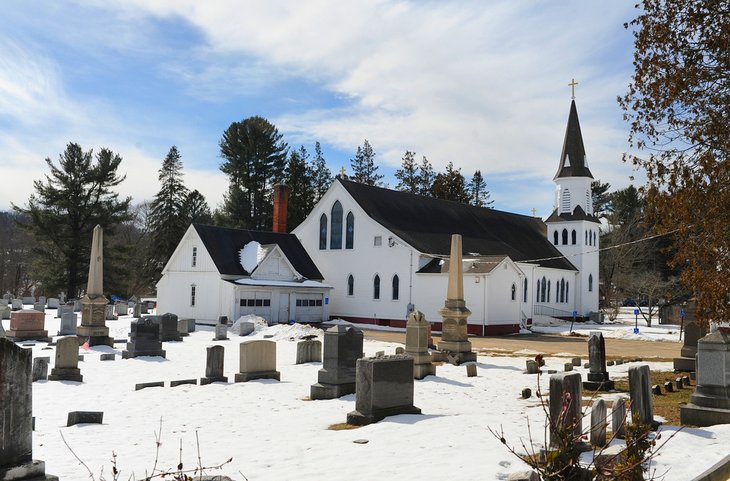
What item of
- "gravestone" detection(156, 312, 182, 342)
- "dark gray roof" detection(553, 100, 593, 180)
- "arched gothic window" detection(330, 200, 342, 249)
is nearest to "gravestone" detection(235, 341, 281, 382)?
"gravestone" detection(156, 312, 182, 342)

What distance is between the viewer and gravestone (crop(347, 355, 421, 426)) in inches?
416

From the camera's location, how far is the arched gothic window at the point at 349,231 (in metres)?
43.2

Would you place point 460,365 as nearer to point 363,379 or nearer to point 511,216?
point 363,379

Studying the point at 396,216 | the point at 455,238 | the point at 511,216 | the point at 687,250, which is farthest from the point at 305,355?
the point at 511,216

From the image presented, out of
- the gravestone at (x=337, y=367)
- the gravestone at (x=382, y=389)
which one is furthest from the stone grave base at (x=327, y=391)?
the gravestone at (x=382, y=389)

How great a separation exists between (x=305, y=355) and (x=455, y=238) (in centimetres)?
658

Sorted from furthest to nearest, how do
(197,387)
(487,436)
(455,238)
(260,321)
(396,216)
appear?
(396,216) < (260,321) < (455,238) < (197,387) < (487,436)

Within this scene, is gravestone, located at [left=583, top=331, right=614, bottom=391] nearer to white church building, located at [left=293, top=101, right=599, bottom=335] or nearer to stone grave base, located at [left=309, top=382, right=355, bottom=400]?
stone grave base, located at [left=309, top=382, right=355, bottom=400]

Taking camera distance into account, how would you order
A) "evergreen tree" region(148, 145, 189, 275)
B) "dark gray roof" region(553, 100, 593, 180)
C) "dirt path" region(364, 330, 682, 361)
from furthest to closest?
1. "evergreen tree" region(148, 145, 189, 275)
2. "dark gray roof" region(553, 100, 593, 180)
3. "dirt path" region(364, 330, 682, 361)

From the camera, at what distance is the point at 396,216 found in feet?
144

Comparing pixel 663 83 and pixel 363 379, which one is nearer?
pixel 363 379

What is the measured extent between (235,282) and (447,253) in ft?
45.1

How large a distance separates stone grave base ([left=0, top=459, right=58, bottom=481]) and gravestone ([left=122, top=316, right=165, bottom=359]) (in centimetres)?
1522

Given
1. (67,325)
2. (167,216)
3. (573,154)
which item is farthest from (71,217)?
(573,154)
